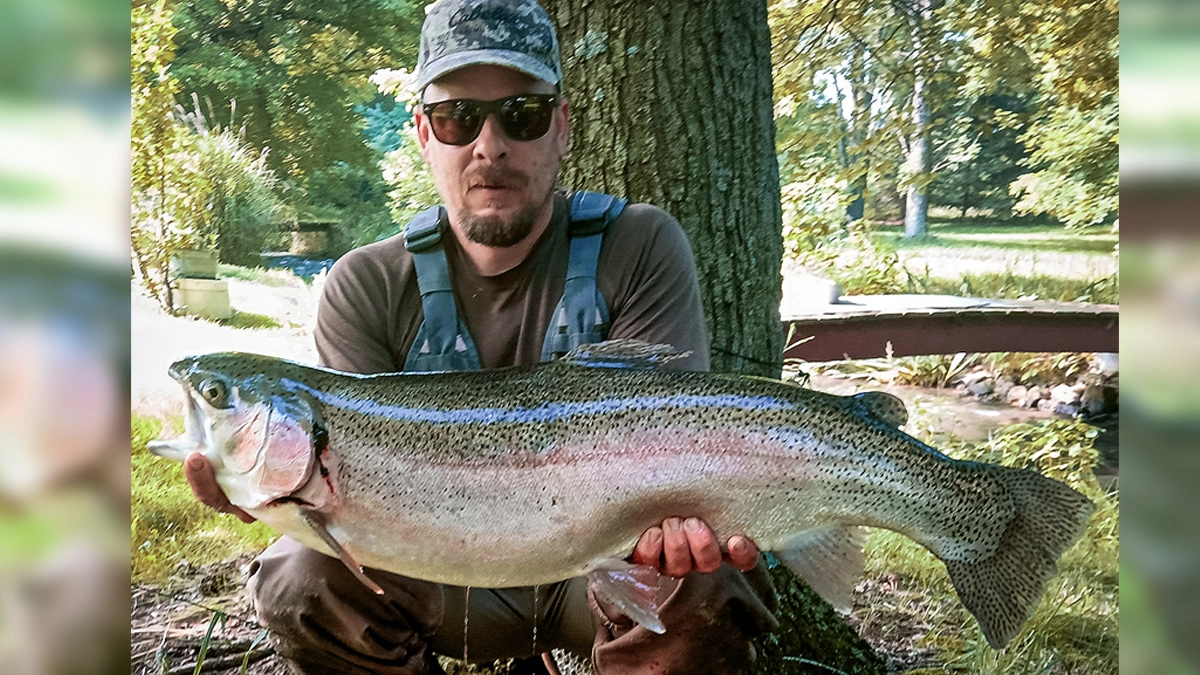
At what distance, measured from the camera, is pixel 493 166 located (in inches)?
96.4

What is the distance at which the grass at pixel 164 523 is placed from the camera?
8.73 ft

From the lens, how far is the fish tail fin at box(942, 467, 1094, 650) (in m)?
2.24

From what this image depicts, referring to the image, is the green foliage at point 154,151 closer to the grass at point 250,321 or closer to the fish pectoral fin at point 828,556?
the grass at point 250,321

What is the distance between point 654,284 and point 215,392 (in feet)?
3.69

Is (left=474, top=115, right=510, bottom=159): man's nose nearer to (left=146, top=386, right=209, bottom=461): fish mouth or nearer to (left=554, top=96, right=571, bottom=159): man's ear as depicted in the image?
(left=554, top=96, right=571, bottom=159): man's ear

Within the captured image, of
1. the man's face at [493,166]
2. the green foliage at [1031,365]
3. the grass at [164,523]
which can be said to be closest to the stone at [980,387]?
the green foliage at [1031,365]

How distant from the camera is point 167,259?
2740 mm

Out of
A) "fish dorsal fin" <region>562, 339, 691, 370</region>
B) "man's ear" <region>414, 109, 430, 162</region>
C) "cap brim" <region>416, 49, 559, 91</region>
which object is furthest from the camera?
"man's ear" <region>414, 109, 430, 162</region>

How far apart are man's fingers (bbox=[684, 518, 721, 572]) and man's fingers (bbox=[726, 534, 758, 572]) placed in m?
0.04

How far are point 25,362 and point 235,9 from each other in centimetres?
123

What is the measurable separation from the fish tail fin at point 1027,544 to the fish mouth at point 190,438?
71.2 inches

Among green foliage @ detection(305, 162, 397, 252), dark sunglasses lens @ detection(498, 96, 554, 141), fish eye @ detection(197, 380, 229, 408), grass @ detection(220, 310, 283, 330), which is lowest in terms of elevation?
fish eye @ detection(197, 380, 229, 408)

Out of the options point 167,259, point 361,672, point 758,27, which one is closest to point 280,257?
point 167,259

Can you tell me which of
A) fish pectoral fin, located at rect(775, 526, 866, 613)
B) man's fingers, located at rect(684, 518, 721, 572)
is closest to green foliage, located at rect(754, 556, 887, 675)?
fish pectoral fin, located at rect(775, 526, 866, 613)
